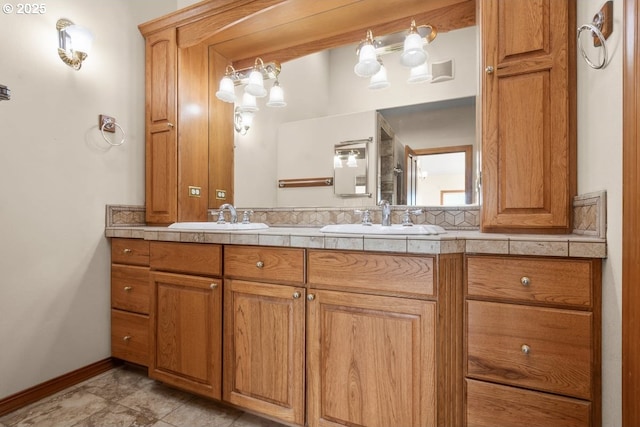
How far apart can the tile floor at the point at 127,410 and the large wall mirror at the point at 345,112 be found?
116 centimetres

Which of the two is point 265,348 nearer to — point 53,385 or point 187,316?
point 187,316

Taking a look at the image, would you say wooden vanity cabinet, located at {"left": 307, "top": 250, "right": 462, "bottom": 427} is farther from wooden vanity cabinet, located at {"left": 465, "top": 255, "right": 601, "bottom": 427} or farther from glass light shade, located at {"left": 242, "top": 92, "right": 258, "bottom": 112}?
glass light shade, located at {"left": 242, "top": 92, "right": 258, "bottom": 112}

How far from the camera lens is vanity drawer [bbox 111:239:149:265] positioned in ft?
5.65

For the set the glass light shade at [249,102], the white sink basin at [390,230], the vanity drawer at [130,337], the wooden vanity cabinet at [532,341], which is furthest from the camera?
the glass light shade at [249,102]

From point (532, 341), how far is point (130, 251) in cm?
200

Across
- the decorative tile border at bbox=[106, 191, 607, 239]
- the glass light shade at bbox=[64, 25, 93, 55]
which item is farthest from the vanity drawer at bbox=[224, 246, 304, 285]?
the glass light shade at bbox=[64, 25, 93, 55]

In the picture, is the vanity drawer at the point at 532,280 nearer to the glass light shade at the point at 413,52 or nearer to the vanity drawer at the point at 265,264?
the vanity drawer at the point at 265,264

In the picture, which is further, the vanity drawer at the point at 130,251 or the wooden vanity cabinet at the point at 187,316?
the vanity drawer at the point at 130,251

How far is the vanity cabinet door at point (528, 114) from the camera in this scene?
1.13 meters

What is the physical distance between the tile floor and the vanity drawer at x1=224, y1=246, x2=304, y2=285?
68cm

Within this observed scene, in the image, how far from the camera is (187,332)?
55.1 inches

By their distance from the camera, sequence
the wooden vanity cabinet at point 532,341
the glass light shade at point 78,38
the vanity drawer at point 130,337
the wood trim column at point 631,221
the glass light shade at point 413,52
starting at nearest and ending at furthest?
1. the wood trim column at point 631,221
2. the wooden vanity cabinet at point 532,341
3. the glass light shade at point 413,52
4. the glass light shade at point 78,38
5. the vanity drawer at point 130,337

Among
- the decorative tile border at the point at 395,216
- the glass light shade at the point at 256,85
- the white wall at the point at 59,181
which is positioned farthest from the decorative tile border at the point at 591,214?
the white wall at the point at 59,181

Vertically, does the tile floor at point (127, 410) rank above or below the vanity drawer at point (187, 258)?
below
